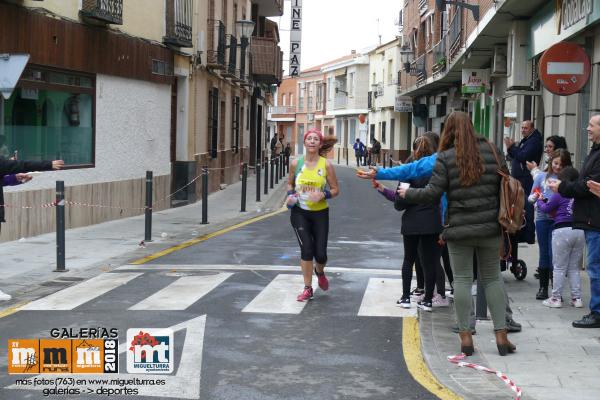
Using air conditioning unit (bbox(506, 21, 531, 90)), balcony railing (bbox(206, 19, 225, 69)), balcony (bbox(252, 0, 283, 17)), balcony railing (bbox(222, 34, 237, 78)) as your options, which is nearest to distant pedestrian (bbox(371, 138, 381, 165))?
balcony (bbox(252, 0, 283, 17))

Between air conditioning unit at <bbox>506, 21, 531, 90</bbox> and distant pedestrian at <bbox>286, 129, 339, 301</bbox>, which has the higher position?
air conditioning unit at <bbox>506, 21, 531, 90</bbox>

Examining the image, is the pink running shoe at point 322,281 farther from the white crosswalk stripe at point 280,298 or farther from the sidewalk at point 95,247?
the sidewalk at point 95,247

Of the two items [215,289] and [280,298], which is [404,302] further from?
[215,289]

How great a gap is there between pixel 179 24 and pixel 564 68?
40.2ft

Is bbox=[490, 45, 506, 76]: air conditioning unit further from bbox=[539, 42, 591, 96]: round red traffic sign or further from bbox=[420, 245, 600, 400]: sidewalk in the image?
bbox=[420, 245, 600, 400]: sidewalk

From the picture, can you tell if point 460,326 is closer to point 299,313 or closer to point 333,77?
point 299,313

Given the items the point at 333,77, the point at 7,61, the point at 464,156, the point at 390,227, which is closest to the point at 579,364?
the point at 464,156

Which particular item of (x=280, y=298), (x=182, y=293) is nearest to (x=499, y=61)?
(x=280, y=298)

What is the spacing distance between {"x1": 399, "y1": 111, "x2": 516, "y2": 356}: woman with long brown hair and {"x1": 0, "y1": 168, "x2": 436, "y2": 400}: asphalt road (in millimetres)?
752

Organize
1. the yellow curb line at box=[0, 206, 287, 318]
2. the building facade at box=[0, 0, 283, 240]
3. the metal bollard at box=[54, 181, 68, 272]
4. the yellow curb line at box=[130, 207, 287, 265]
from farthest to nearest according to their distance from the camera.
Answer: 1. the building facade at box=[0, 0, 283, 240]
2. the yellow curb line at box=[130, 207, 287, 265]
3. the metal bollard at box=[54, 181, 68, 272]
4. the yellow curb line at box=[0, 206, 287, 318]

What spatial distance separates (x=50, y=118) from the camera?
15.3 m

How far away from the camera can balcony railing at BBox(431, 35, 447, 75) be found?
94.5 ft

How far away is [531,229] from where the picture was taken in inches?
414

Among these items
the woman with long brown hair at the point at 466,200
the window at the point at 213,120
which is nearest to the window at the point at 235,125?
the window at the point at 213,120
